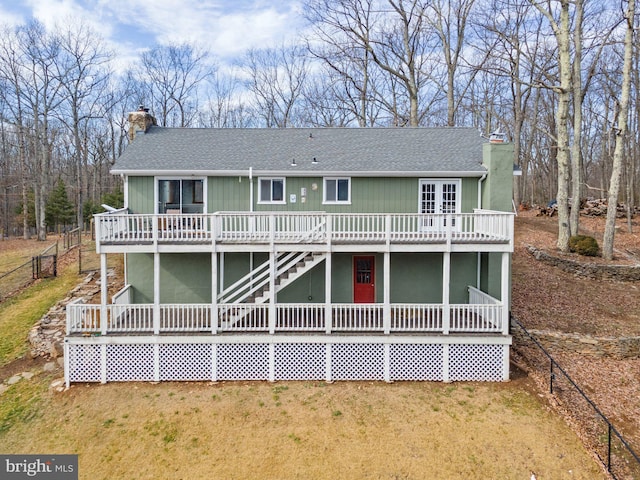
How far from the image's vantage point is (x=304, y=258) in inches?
483

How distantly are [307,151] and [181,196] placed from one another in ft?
15.5

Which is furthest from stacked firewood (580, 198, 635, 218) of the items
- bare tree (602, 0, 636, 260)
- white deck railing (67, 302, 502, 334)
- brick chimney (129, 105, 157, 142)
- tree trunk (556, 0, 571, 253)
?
brick chimney (129, 105, 157, 142)

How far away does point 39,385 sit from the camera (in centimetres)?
1057

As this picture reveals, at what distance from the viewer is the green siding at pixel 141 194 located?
12859 mm

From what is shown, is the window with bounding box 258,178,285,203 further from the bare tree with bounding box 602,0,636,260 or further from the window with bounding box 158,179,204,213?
the bare tree with bounding box 602,0,636,260

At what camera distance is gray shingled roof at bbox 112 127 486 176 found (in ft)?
42.2

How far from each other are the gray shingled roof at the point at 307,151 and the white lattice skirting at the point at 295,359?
546 centimetres

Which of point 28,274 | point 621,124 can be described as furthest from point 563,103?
point 28,274

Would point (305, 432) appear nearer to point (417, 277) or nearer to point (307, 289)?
point (307, 289)

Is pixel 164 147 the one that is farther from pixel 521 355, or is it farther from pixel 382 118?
pixel 382 118

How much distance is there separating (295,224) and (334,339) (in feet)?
11.7

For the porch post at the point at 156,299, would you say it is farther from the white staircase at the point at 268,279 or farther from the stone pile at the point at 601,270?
the stone pile at the point at 601,270

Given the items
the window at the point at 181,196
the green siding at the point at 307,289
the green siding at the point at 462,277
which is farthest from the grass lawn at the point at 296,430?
the window at the point at 181,196

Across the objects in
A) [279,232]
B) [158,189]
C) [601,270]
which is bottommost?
[601,270]
